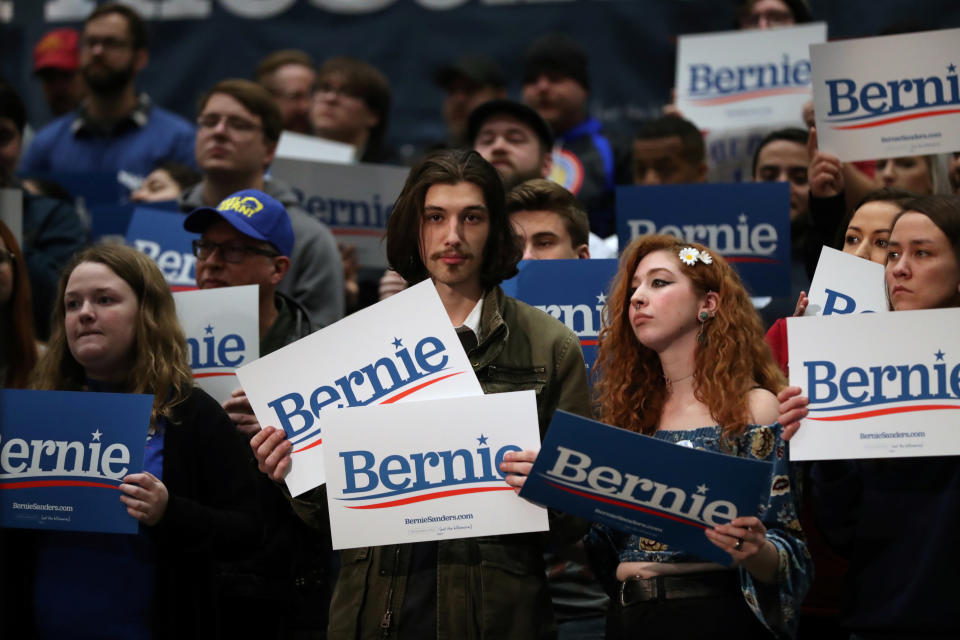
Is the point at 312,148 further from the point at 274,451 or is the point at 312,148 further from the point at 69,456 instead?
the point at 274,451

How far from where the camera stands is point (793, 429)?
371 cm

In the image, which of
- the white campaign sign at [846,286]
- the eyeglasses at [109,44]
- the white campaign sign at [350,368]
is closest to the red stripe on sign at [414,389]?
the white campaign sign at [350,368]

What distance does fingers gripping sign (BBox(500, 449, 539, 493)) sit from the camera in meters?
3.62

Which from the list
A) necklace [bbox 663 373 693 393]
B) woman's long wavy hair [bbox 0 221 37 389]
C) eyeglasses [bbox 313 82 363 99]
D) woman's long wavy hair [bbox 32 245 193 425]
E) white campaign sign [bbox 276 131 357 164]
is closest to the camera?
necklace [bbox 663 373 693 393]

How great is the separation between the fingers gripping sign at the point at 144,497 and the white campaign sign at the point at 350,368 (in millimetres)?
410

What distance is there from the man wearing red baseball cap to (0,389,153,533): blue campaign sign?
5.42 m

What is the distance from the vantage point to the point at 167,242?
577 centimetres

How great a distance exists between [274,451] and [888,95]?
2686mm

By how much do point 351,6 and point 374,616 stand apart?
7.00 meters

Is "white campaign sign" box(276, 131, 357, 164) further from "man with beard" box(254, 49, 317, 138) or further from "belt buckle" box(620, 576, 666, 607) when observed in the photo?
"belt buckle" box(620, 576, 666, 607)

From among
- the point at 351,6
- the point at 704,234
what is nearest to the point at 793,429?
the point at 704,234

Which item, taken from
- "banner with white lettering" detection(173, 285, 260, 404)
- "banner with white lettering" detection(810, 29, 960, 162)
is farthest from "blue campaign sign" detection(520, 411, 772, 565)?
"banner with white lettering" detection(810, 29, 960, 162)

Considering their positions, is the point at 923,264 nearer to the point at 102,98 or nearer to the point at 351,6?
the point at 102,98

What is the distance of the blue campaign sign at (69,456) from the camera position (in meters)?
3.99
